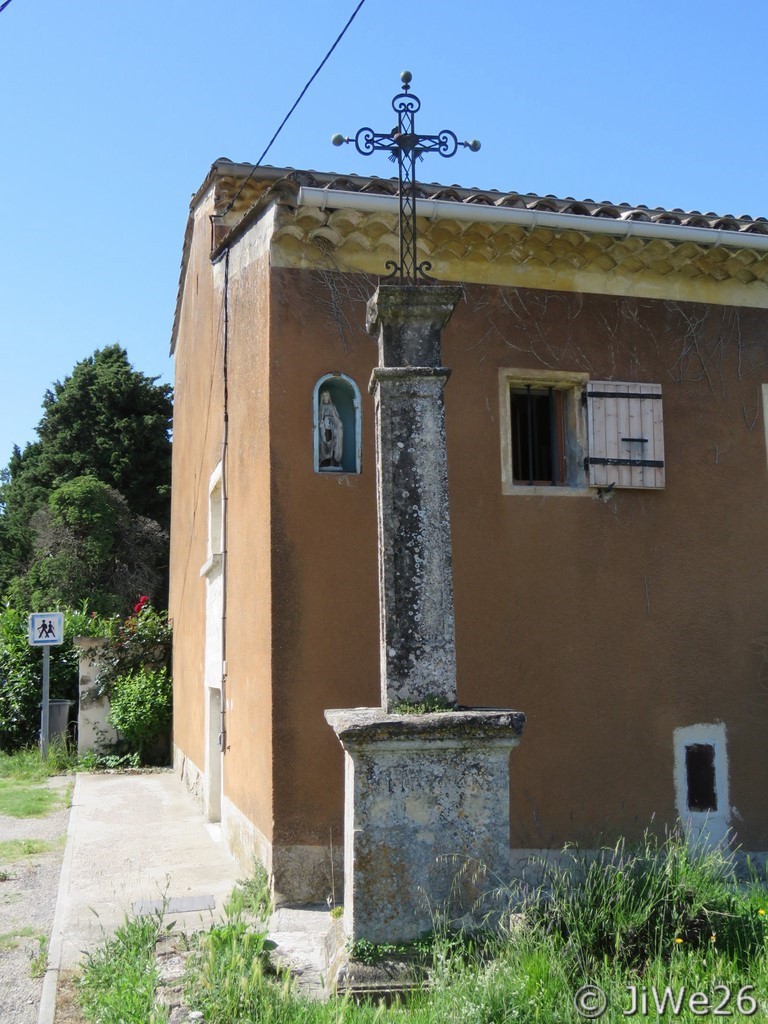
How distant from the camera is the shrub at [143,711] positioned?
46.5 ft

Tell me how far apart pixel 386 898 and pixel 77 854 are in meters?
5.16

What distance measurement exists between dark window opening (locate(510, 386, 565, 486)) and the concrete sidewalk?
3995mm

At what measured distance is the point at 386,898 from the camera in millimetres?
4375

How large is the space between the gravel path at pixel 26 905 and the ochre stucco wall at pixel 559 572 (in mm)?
1795

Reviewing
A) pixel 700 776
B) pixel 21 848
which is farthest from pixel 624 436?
pixel 21 848

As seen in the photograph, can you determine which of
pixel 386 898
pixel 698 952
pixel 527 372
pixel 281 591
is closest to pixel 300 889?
pixel 281 591

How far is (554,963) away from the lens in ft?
13.6

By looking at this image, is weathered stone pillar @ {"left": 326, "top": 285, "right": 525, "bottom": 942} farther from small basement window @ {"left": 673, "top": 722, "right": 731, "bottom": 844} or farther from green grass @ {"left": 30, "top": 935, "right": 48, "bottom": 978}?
small basement window @ {"left": 673, "top": 722, "right": 731, "bottom": 844}

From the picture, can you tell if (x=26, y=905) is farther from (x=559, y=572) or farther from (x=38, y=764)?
(x=38, y=764)

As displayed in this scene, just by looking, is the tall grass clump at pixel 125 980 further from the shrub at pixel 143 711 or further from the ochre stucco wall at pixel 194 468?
the shrub at pixel 143 711

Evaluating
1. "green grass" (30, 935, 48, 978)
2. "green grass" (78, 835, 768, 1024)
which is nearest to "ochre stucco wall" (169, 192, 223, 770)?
"green grass" (30, 935, 48, 978)

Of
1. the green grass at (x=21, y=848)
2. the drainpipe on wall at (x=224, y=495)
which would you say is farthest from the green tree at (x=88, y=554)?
the drainpipe on wall at (x=224, y=495)

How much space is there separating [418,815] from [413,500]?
149 centimetres

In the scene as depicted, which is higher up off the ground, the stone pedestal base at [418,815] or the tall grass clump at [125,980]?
the stone pedestal base at [418,815]
